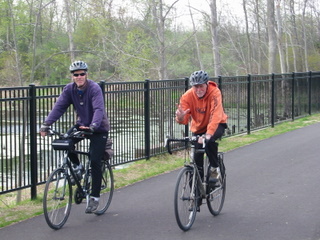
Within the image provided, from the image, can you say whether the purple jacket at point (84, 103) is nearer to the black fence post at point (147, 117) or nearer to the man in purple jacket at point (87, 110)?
the man in purple jacket at point (87, 110)

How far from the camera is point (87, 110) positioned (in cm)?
679

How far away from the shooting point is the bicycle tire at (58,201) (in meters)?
6.35

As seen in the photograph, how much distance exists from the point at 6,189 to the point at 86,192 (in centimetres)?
135

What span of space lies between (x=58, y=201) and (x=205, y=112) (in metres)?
1.97

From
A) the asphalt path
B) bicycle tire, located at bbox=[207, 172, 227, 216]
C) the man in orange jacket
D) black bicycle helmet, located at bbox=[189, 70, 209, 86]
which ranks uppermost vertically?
black bicycle helmet, located at bbox=[189, 70, 209, 86]

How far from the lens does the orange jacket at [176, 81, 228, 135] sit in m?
6.60

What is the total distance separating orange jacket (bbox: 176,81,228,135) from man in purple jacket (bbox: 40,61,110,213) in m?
1.00

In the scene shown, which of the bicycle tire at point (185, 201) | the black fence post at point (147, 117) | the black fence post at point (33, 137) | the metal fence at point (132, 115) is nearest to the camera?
the bicycle tire at point (185, 201)

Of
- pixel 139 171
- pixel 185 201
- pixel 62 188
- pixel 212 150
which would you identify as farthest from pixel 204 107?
pixel 139 171

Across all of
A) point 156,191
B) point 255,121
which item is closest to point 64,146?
point 156,191

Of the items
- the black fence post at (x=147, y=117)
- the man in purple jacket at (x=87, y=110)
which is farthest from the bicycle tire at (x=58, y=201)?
the black fence post at (x=147, y=117)

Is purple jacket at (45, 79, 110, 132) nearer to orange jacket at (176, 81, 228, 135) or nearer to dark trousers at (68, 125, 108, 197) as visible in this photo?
dark trousers at (68, 125, 108, 197)

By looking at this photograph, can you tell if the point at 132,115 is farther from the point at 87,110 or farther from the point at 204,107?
the point at 204,107

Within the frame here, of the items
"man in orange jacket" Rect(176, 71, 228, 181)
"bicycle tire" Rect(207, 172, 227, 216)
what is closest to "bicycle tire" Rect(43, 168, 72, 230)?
"man in orange jacket" Rect(176, 71, 228, 181)
